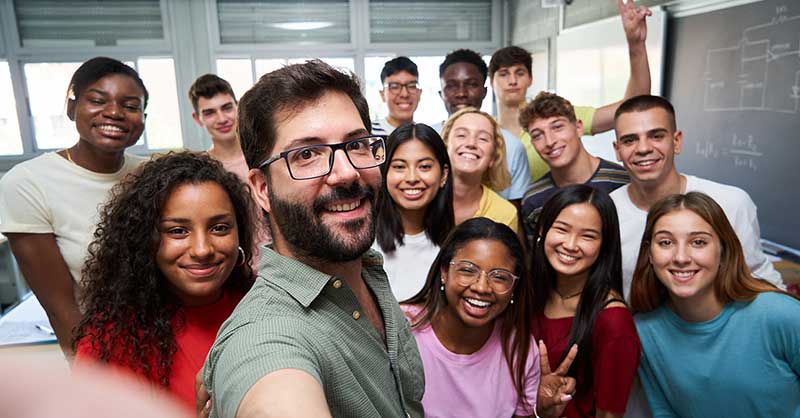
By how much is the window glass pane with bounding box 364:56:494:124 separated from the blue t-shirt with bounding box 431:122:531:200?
3827 millimetres

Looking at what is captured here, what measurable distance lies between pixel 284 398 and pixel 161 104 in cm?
611

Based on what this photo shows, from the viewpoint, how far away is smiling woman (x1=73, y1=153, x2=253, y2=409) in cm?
127

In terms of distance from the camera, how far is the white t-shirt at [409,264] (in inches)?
75.1

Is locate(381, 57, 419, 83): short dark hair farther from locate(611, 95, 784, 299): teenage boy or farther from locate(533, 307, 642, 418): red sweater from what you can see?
locate(533, 307, 642, 418): red sweater

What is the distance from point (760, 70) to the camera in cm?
277

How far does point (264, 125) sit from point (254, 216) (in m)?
0.65

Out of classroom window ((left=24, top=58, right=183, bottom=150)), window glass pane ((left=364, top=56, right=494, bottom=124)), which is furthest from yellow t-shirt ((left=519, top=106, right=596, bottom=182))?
classroom window ((left=24, top=58, right=183, bottom=150))

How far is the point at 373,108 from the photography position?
6508mm

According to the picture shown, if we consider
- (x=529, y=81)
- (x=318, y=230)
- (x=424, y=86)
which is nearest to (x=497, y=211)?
(x=529, y=81)

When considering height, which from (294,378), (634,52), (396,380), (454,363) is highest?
(634,52)

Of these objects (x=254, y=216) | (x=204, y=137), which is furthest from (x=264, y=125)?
(x=204, y=137)

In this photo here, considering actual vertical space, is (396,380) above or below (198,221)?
below

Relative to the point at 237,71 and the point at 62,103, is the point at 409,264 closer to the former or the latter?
the point at 237,71

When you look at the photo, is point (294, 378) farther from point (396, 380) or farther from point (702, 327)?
point (702, 327)
